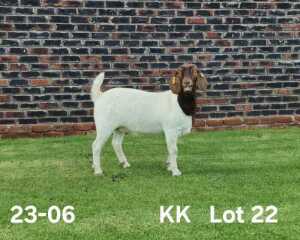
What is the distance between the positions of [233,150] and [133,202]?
3.06 metres

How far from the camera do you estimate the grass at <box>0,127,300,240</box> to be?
192 inches

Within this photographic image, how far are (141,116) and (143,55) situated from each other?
313cm

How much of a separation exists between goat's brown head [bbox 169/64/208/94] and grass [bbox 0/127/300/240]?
1.08 m

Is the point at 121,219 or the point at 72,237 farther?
the point at 121,219

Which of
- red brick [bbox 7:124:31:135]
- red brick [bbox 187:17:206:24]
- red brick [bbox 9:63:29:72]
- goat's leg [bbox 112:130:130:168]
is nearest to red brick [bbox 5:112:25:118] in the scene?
red brick [bbox 7:124:31:135]

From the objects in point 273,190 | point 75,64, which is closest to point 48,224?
point 273,190

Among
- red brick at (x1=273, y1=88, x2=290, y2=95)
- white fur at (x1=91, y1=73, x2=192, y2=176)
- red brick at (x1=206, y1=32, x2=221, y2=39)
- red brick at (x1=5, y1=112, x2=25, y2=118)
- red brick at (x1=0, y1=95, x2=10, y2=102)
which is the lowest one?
red brick at (x1=5, y1=112, x2=25, y2=118)

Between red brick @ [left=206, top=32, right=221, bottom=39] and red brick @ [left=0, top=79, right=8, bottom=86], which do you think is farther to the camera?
red brick @ [left=206, top=32, right=221, bottom=39]

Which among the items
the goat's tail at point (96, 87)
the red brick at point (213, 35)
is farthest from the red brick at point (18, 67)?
the red brick at point (213, 35)

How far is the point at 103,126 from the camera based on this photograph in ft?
22.0

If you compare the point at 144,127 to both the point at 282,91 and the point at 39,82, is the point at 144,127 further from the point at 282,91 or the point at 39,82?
the point at 282,91

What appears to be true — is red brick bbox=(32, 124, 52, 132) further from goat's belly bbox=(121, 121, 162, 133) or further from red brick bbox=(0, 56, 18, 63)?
goat's belly bbox=(121, 121, 162, 133)

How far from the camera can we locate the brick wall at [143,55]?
364 inches

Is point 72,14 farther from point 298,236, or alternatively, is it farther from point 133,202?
point 298,236
